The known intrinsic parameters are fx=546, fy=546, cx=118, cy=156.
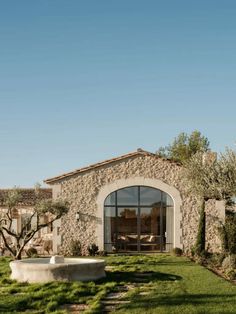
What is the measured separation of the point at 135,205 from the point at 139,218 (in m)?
0.64

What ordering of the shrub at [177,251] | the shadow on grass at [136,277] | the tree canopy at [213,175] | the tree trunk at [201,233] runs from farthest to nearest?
the shrub at [177,251] → the tree trunk at [201,233] → the tree canopy at [213,175] → the shadow on grass at [136,277]

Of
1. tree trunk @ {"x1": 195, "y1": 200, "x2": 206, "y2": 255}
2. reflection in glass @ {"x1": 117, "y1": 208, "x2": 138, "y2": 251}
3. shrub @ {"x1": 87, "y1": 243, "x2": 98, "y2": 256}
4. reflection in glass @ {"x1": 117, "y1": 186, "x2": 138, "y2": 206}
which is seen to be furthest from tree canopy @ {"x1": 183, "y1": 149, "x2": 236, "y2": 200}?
shrub @ {"x1": 87, "y1": 243, "x2": 98, "y2": 256}

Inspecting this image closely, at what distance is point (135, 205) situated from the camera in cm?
2538

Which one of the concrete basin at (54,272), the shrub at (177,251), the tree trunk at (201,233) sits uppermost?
the tree trunk at (201,233)

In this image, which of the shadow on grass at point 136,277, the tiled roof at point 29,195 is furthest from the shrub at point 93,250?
the shadow on grass at point 136,277

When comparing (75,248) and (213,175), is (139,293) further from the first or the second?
(75,248)

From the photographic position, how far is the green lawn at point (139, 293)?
1095 cm

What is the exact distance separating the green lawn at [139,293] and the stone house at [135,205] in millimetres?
7826

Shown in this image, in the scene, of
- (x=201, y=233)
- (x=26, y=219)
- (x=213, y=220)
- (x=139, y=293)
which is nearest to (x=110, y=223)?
(x=201, y=233)

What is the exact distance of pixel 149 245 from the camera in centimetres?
2542

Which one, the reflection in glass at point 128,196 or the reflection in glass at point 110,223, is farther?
the reflection in glass at point 128,196

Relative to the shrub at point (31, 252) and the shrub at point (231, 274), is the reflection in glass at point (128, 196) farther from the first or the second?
the shrub at point (231, 274)

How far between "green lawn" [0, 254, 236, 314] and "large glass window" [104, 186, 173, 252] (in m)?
7.95

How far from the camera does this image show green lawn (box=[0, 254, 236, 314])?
10953 mm
